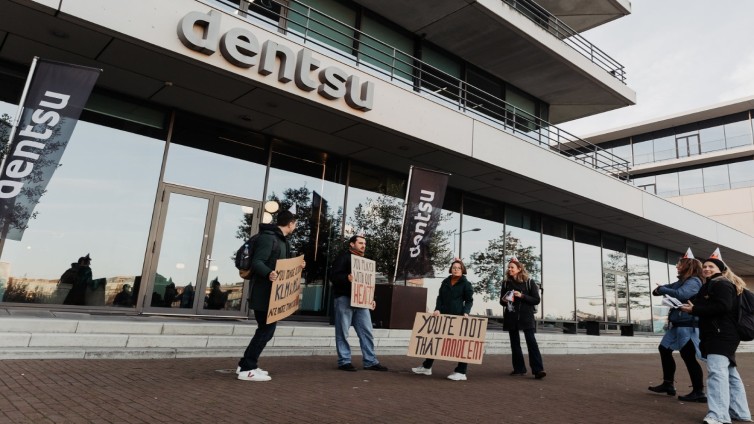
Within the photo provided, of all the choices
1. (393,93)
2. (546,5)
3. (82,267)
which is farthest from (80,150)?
(546,5)

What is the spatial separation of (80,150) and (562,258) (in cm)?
1607

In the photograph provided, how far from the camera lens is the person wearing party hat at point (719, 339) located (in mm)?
4770

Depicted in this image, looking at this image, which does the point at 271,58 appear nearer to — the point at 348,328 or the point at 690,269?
the point at 348,328

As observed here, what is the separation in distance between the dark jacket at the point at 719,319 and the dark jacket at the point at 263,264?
4797 millimetres

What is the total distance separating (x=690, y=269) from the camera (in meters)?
6.24

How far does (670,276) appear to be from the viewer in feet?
78.4

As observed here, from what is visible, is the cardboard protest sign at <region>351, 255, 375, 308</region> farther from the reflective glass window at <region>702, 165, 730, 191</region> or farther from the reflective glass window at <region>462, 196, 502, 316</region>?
the reflective glass window at <region>702, 165, 730, 191</region>

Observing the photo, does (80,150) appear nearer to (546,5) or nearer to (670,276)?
(546,5)

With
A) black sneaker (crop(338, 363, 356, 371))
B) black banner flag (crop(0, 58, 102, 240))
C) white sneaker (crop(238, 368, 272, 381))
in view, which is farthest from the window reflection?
black banner flag (crop(0, 58, 102, 240))

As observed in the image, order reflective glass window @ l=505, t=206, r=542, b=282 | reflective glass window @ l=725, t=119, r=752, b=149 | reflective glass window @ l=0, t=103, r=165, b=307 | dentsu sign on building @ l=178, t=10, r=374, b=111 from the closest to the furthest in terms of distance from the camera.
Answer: dentsu sign on building @ l=178, t=10, r=374, b=111
reflective glass window @ l=0, t=103, r=165, b=307
reflective glass window @ l=505, t=206, r=542, b=282
reflective glass window @ l=725, t=119, r=752, b=149

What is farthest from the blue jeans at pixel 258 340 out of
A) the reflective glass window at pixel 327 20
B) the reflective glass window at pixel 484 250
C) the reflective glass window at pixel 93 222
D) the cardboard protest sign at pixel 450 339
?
the reflective glass window at pixel 484 250

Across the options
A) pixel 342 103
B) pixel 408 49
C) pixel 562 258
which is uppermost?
pixel 408 49

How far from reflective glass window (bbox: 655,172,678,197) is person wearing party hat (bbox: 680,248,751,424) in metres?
40.9

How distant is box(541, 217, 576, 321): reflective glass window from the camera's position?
1728 cm
